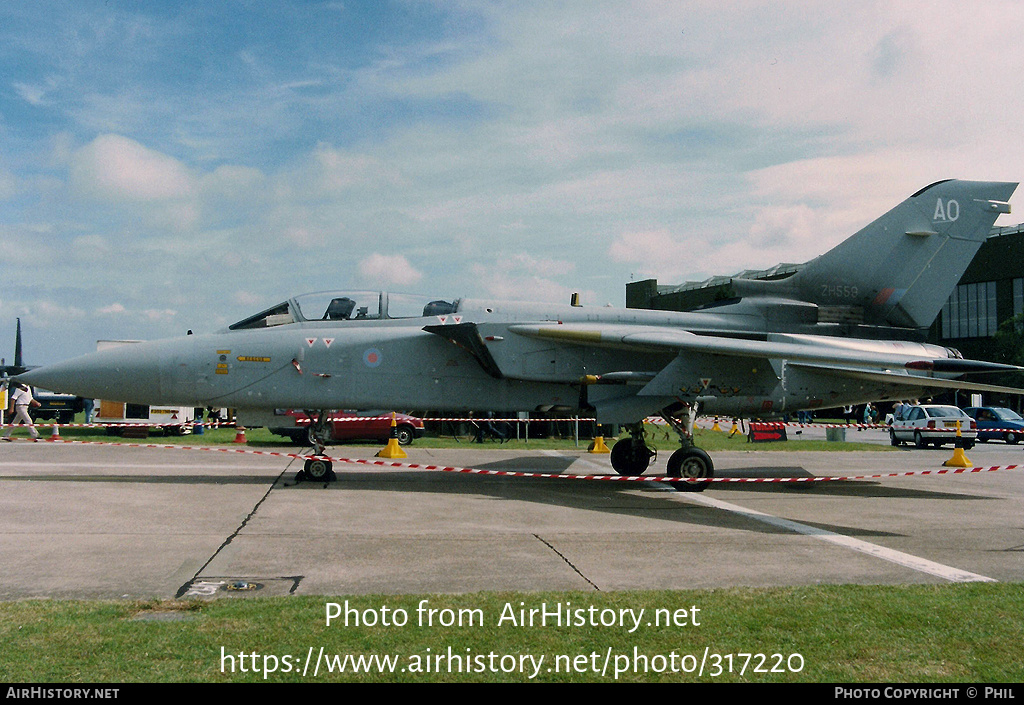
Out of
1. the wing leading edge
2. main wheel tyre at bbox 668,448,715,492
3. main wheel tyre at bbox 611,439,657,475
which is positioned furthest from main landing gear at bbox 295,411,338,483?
main wheel tyre at bbox 668,448,715,492

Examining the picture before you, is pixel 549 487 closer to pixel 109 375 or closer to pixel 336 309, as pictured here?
pixel 336 309

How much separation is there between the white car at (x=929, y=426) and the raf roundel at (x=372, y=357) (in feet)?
67.9

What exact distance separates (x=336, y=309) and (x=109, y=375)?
11.7 feet

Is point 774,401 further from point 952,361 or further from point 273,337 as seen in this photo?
point 273,337

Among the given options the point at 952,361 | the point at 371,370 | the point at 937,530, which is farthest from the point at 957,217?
the point at 371,370

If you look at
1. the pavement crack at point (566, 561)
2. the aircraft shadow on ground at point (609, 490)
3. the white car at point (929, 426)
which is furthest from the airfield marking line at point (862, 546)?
the white car at point (929, 426)

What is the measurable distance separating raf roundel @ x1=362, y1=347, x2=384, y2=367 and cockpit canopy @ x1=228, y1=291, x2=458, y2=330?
0.62 metres

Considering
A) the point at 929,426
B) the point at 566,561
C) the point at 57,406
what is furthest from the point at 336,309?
the point at 57,406

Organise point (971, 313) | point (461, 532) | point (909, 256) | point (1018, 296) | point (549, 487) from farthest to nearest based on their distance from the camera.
Answer: point (971, 313) → point (1018, 296) → point (909, 256) → point (549, 487) → point (461, 532)

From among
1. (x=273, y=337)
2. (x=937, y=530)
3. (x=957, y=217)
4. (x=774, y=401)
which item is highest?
(x=957, y=217)

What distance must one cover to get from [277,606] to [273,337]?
25.5 feet

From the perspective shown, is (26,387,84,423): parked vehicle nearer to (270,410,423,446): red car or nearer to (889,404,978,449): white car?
(270,410,423,446): red car

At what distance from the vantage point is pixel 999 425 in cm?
2962

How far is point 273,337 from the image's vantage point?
1252 cm
